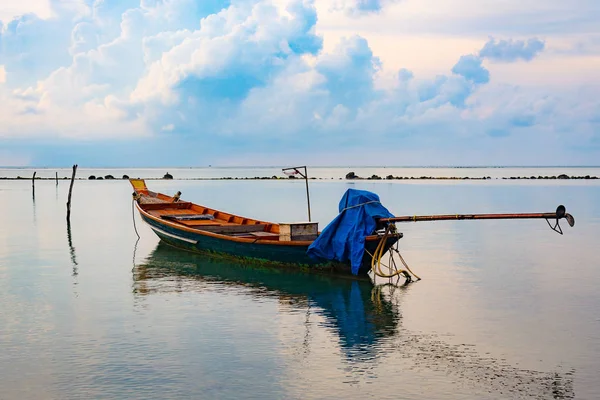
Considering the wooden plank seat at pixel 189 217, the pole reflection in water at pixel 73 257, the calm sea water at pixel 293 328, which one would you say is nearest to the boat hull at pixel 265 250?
the calm sea water at pixel 293 328

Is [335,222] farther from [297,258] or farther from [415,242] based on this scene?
[415,242]

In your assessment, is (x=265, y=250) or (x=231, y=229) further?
(x=231, y=229)

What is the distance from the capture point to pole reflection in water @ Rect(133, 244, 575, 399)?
32.9 feet

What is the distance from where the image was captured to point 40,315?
1419cm

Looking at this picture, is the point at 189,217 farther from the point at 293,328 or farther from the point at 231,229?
the point at 293,328

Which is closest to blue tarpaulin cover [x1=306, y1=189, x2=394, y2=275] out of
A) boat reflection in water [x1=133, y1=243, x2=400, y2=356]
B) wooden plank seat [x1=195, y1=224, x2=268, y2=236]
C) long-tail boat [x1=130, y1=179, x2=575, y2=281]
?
long-tail boat [x1=130, y1=179, x2=575, y2=281]

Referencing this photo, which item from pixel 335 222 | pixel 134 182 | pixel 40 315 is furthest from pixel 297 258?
pixel 134 182

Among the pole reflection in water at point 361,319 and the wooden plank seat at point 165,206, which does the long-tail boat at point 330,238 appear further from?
the wooden plank seat at point 165,206

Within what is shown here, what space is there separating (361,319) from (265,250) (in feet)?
19.8

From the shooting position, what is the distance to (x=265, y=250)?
19.4 m

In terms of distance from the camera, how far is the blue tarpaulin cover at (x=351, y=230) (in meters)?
17.4

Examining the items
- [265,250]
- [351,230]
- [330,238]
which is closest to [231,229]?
[265,250]

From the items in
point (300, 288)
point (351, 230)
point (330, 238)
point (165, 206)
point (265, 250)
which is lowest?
point (300, 288)

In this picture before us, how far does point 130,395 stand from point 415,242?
18603 millimetres
